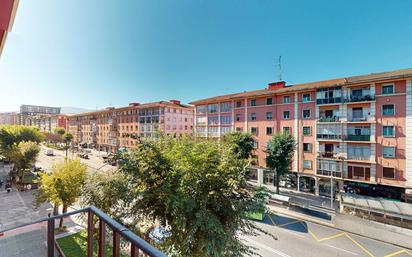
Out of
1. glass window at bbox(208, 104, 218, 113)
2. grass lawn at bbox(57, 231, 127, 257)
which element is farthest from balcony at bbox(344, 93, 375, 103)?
grass lawn at bbox(57, 231, 127, 257)

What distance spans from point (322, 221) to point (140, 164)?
1787cm

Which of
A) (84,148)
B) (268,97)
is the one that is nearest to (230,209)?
(268,97)

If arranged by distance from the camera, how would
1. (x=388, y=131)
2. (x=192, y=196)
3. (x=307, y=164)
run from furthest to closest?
(x=307, y=164) → (x=388, y=131) → (x=192, y=196)

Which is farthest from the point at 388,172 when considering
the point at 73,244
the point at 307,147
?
the point at 73,244

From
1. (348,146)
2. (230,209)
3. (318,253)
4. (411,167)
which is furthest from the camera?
(348,146)

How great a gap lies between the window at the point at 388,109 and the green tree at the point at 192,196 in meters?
21.8

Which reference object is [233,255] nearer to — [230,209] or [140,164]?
[230,209]

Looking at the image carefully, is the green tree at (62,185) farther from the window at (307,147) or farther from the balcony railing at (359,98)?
the balcony railing at (359,98)

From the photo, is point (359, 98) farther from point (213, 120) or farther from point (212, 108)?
point (212, 108)

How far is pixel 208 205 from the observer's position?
7523mm

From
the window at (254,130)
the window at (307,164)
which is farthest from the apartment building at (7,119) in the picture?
the window at (307,164)

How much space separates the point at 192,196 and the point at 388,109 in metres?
24.5

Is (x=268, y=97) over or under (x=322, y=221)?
over

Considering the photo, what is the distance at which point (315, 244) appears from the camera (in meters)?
14.4
